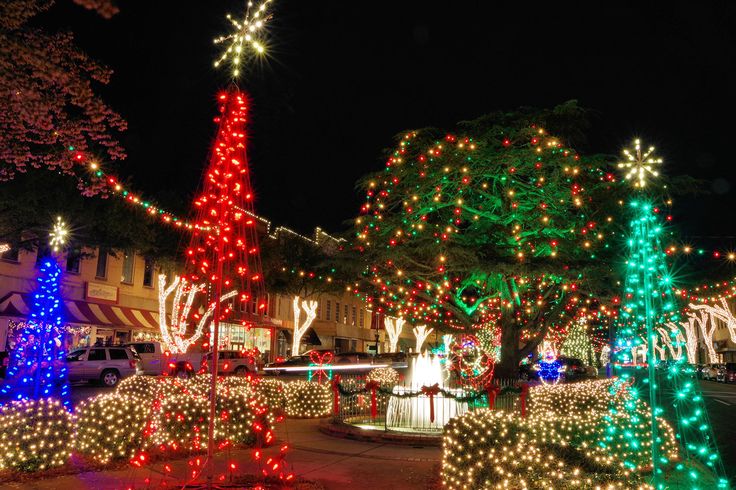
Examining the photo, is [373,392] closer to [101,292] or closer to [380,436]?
[380,436]

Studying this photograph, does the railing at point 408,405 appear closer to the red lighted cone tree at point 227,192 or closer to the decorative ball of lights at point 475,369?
the decorative ball of lights at point 475,369

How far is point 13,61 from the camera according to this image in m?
9.09

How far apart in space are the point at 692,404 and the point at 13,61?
987cm

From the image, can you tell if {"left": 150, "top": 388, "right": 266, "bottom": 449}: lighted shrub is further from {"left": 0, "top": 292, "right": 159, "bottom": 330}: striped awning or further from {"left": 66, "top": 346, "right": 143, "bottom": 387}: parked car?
{"left": 0, "top": 292, "right": 159, "bottom": 330}: striped awning

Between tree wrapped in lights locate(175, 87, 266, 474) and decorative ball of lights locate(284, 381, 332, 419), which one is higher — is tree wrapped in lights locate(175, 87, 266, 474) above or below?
above

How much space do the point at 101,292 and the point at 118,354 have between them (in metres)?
7.51

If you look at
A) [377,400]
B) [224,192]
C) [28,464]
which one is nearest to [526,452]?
[224,192]

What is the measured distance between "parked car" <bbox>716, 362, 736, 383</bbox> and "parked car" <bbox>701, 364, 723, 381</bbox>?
498 mm

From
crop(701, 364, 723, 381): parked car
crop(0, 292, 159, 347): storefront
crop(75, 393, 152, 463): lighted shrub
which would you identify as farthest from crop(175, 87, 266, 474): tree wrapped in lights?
crop(701, 364, 723, 381): parked car

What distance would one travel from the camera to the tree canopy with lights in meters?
18.9

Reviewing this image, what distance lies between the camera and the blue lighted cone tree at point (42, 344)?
11469 mm

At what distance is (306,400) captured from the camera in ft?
55.4

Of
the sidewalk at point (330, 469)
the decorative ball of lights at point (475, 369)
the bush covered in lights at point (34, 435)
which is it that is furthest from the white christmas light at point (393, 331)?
the bush covered in lights at point (34, 435)

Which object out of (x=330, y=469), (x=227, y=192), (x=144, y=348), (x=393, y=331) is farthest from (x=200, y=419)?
(x=393, y=331)
